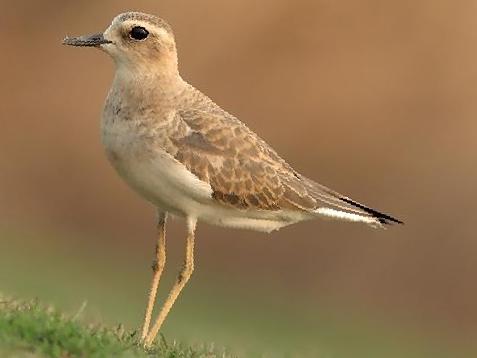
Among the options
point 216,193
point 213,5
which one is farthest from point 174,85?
point 213,5

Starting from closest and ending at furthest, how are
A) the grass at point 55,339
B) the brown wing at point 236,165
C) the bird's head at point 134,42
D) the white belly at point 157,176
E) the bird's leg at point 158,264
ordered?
the grass at point 55,339 < the white belly at point 157,176 < the brown wing at point 236,165 < the bird's head at point 134,42 < the bird's leg at point 158,264

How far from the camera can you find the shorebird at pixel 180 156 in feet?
34.0

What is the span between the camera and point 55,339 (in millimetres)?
9180

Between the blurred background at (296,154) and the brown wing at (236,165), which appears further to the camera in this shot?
the blurred background at (296,154)

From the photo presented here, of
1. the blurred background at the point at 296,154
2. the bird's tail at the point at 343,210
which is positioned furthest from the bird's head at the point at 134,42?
the blurred background at the point at 296,154

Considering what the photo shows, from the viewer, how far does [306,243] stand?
26.3 m

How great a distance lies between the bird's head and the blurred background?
415 inches

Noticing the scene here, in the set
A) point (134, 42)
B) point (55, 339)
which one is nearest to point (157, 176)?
point (134, 42)

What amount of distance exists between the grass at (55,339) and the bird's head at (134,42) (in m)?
2.22

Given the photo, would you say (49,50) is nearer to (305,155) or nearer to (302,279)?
(305,155)

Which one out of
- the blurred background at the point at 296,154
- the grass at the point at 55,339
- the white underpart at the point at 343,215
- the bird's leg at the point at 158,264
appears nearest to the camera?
the grass at the point at 55,339

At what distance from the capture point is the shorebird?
34.0 ft

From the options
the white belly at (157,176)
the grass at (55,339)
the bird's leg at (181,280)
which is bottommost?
the grass at (55,339)

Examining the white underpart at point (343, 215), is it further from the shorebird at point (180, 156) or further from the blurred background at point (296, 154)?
the blurred background at point (296, 154)
